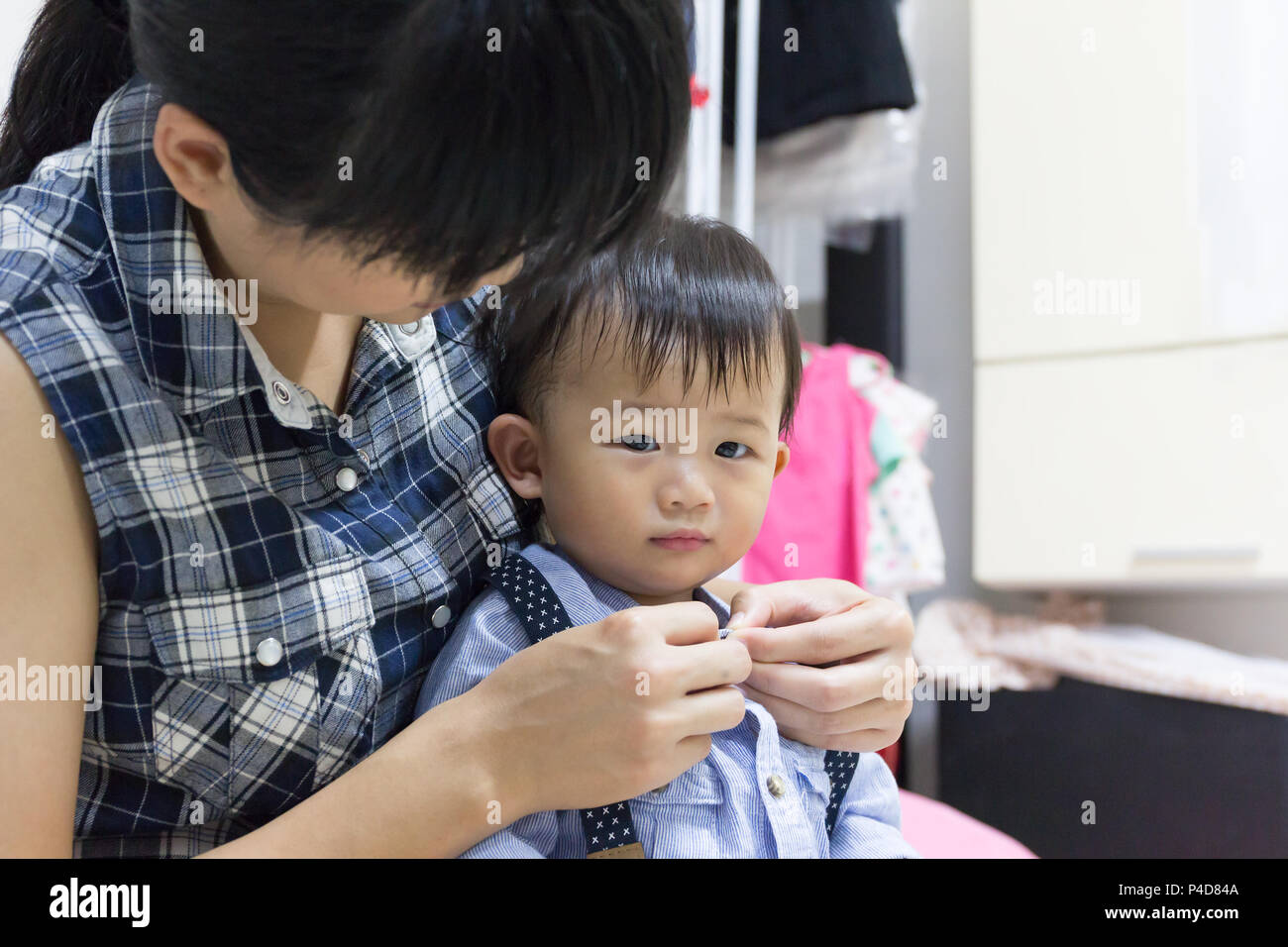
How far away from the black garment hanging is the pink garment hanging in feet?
1.50

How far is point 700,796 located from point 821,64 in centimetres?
→ 161

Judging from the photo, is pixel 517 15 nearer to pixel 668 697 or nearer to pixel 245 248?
pixel 245 248

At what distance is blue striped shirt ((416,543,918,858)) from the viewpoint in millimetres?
774

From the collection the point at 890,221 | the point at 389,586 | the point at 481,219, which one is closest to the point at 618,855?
the point at 389,586

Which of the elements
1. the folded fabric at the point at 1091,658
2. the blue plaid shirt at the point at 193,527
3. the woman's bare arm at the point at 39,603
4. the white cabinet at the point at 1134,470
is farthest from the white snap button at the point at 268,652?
the white cabinet at the point at 1134,470

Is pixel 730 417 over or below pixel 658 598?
over

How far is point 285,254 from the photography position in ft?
2.11

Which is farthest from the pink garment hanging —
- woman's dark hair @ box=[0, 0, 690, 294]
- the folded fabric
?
woman's dark hair @ box=[0, 0, 690, 294]

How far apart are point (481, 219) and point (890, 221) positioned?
1.74m

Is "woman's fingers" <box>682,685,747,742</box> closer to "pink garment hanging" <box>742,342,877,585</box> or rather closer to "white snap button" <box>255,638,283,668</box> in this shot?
"white snap button" <box>255,638,283,668</box>

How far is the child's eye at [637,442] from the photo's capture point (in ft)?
2.78

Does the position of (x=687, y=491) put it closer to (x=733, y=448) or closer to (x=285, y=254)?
(x=733, y=448)

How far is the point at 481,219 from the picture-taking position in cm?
58

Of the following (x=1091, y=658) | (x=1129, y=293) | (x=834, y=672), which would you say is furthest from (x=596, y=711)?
(x=1129, y=293)
